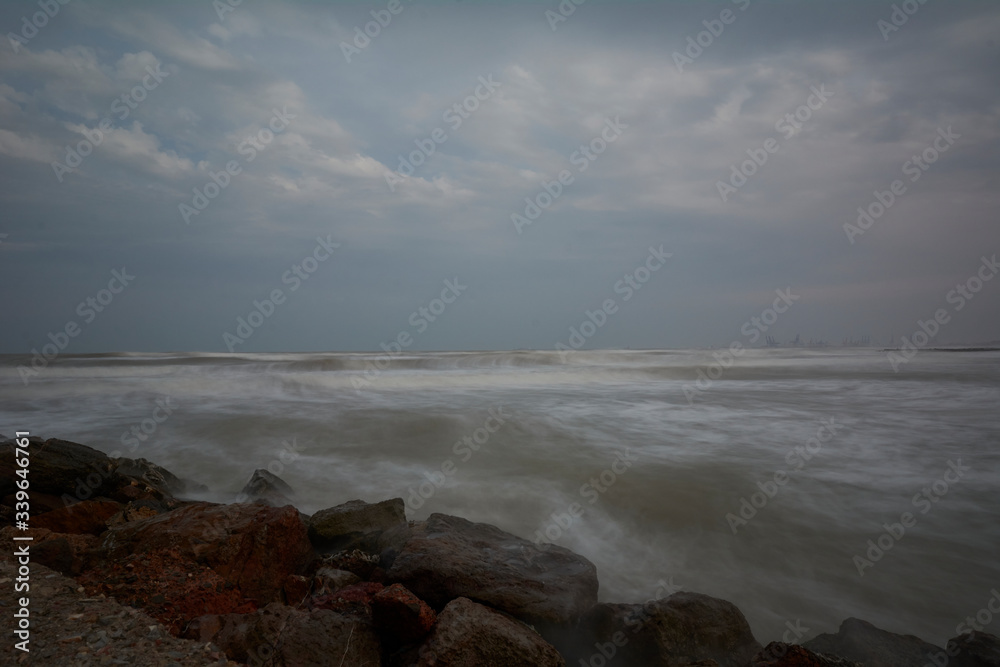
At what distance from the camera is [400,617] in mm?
3059

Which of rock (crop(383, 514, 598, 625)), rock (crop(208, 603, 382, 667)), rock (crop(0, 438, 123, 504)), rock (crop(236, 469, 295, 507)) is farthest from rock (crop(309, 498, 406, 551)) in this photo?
rock (crop(0, 438, 123, 504))

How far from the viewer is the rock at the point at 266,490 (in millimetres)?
6485

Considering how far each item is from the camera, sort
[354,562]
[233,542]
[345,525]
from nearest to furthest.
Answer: [233,542], [354,562], [345,525]

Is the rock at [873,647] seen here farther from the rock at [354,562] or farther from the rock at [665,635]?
the rock at [354,562]

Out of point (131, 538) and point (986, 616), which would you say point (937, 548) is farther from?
point (131, 538)

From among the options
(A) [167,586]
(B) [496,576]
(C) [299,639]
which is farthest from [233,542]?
(B) [496,576]

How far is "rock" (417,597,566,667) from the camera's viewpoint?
2836 millimetres

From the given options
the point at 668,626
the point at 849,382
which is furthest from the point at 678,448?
the point at 849,382

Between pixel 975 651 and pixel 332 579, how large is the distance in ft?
14.5

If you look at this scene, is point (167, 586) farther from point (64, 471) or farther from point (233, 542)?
point (64, 471)

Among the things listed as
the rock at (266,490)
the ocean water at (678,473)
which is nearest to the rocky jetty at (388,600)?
the ocean water at (678,473)

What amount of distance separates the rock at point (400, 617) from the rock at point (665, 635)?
1032 millimetres

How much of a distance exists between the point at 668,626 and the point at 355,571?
2.38 m

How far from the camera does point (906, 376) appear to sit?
22328 mm
